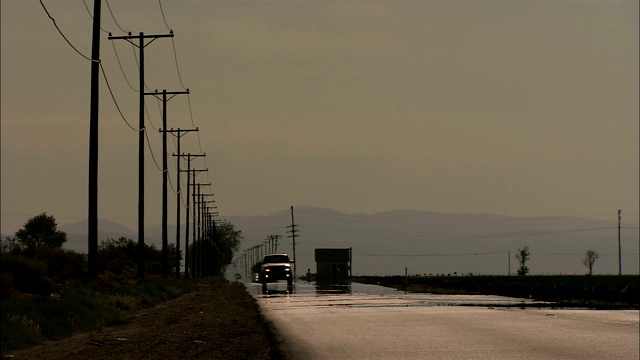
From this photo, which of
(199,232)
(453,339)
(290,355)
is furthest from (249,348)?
(199,232)

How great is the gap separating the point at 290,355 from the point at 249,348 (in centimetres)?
196

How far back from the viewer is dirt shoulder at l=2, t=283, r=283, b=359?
59.7 feet

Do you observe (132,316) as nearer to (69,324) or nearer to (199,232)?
(69,324)

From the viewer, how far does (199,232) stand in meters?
136

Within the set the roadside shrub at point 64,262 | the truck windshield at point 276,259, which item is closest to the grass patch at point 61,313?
the roadside shrub at point 64,262

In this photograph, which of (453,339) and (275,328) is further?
(275,328)

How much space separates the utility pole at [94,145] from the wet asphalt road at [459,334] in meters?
8.30

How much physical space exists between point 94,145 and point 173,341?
17248 millimetres

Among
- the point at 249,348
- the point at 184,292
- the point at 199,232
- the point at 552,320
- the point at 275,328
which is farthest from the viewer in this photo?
the point at 199,232

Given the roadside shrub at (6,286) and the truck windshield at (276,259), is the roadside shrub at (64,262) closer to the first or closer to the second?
the truck windshield at (276,259)

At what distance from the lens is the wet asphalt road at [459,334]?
680 inches

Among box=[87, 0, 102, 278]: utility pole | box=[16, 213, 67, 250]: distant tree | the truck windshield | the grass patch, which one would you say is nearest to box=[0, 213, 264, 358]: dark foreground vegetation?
the grass patch

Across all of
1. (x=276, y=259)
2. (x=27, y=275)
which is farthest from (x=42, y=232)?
(x=27, y=275)

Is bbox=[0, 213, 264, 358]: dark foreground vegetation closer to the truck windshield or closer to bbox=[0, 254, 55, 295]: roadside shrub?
bbox=[0, 254, 55, 295]: roadside shrub
